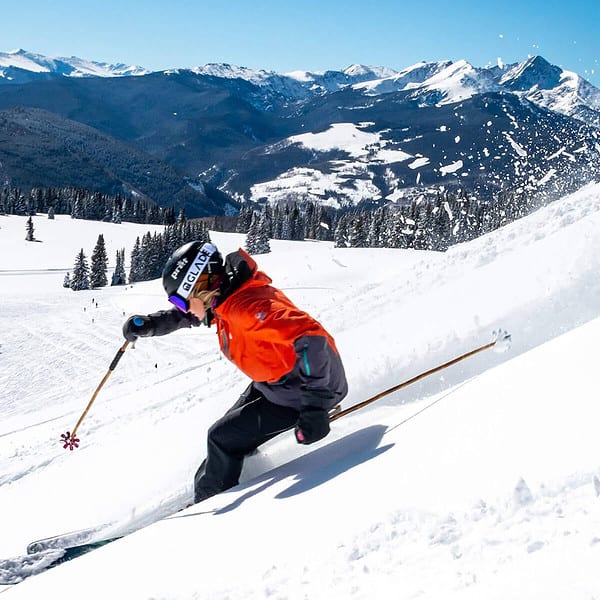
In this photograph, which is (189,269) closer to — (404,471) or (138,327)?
(138,327)

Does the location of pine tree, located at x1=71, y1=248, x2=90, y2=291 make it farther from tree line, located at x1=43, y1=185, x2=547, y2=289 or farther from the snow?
the snow

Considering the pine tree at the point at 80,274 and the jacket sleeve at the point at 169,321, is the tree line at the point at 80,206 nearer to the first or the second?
the pine tree at the point at 80,274

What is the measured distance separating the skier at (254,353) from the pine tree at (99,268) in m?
73.9

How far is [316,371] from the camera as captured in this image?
402 centimetres

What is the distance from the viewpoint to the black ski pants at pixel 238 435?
4.48 meters

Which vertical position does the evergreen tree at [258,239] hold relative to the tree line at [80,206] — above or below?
below

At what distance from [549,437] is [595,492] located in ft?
1.81

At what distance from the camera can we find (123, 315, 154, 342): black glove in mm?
5367

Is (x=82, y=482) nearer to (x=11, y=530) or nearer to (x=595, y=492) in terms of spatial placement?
(x=11, y=530)

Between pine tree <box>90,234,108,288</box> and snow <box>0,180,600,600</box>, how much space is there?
66163 mm

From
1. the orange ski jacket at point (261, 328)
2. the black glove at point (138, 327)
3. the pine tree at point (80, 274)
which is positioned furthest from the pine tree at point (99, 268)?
the orange ski jacket at point (261, 328)

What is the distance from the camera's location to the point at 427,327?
22.8ft

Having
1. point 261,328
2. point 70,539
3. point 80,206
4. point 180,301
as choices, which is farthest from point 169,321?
point 80,206

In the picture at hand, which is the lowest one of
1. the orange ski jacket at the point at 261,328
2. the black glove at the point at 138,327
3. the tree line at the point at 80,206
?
the orange ski jacket at the point at 261,328
